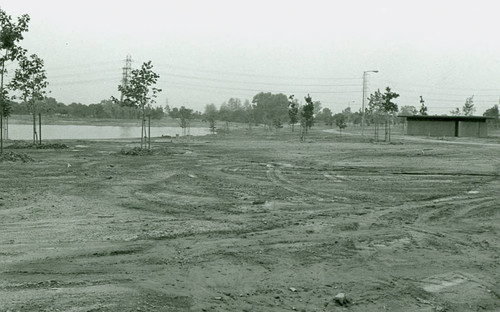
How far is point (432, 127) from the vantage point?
212ft

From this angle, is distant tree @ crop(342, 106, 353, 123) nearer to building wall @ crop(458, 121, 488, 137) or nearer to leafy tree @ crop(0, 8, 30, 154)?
building wall @ crop(458, 121, 488, 137)

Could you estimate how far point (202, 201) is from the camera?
12922 mm

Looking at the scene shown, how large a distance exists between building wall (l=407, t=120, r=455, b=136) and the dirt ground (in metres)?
49.9

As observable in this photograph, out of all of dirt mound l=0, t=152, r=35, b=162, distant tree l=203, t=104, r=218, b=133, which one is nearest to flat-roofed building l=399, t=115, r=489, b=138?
distant tree l=203, t=104, r=218, b=133

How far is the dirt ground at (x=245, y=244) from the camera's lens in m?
6.09

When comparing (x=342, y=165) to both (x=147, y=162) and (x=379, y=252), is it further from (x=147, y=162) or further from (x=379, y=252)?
(x=379, y=252)

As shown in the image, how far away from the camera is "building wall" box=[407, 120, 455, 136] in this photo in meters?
63.9

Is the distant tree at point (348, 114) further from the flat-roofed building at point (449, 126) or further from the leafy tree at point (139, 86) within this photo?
the leafy tree at point (139, 86)

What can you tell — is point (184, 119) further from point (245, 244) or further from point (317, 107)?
point (317, 107)

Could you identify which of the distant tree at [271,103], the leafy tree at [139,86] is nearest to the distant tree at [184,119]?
the leafy tree at [139,86]

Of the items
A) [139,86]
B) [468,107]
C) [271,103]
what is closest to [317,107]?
[271,103]

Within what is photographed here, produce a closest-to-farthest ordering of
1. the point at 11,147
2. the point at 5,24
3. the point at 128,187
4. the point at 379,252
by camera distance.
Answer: the point at 379,252, the point at 128,187, the point at 5,24, the point at 11,147

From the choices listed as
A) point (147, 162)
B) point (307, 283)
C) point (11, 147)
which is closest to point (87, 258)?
point (307, 283)

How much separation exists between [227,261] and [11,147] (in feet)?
91.9
